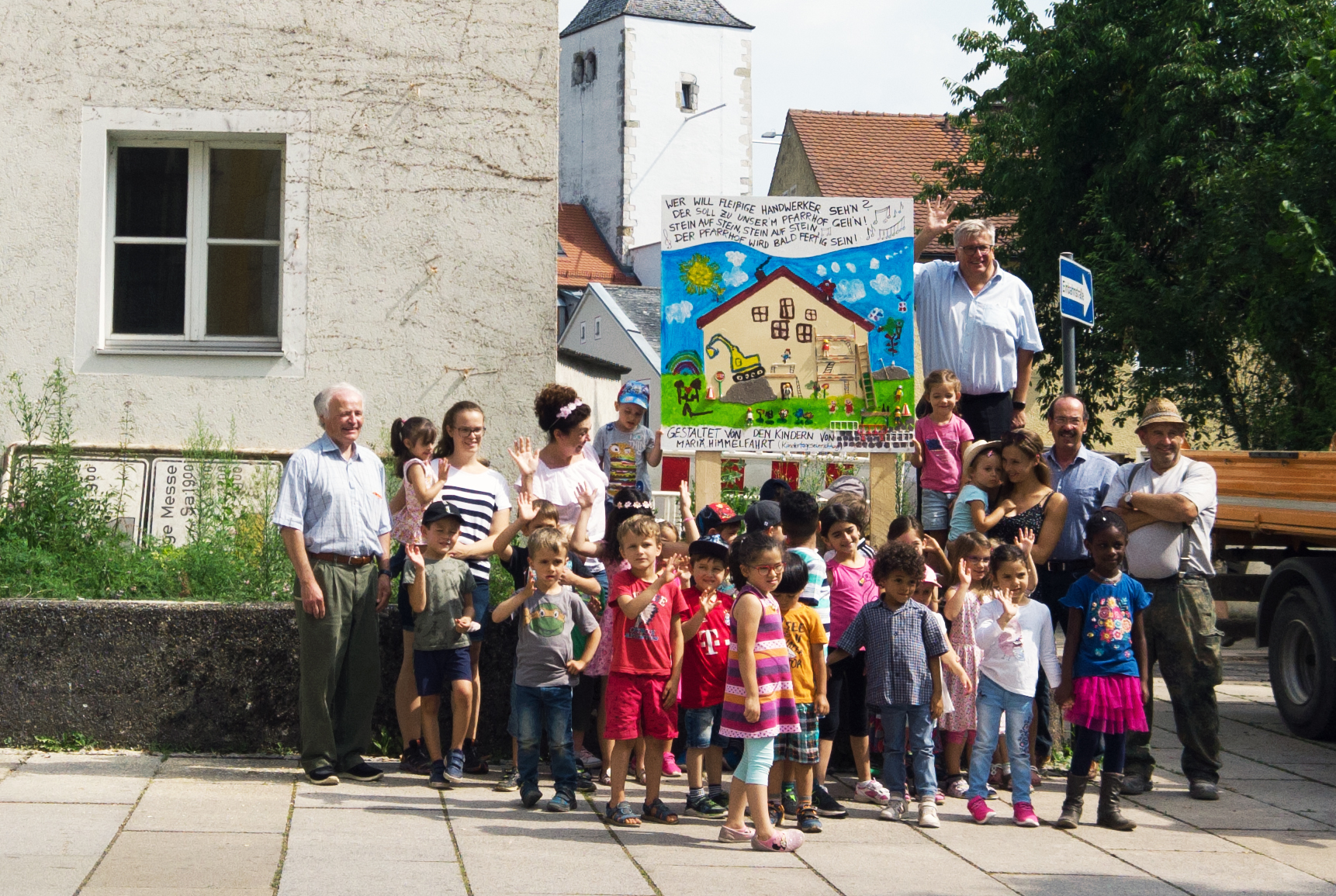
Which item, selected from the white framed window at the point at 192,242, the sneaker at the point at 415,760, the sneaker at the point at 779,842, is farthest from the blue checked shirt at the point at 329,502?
the sneaker at the point at 779,842

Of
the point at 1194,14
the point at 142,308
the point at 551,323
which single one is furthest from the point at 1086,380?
the point at 142,308

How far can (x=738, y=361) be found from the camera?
8586 mm

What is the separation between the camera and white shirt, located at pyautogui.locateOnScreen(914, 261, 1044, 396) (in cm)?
823

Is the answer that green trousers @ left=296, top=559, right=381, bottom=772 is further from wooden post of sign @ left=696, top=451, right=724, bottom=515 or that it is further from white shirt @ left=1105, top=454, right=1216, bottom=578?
white shirt @ left=1105, top=454, right=1216, bottom=578

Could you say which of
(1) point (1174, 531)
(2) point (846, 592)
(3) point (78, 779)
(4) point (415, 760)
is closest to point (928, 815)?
(2) point (846, 592)

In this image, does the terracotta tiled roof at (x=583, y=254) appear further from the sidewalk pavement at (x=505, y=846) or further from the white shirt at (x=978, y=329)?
the sidewalk pavement at (x=505, y=846)

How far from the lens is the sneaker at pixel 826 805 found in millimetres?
6805

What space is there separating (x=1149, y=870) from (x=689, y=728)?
2.06m

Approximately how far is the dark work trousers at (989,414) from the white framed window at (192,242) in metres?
4.14

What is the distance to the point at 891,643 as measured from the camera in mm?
6789

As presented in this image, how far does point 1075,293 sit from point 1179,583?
281 centimetres

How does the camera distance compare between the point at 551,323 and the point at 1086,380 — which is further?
the point at 1086,380

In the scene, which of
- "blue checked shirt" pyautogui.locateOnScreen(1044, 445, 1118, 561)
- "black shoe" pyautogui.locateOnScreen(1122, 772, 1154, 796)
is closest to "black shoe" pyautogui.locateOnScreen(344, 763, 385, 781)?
"blue checked shirt" pyautogui.locateOnScreen(1044, 445, 1118, 561)

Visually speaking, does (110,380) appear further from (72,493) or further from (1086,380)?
(1086,380)
